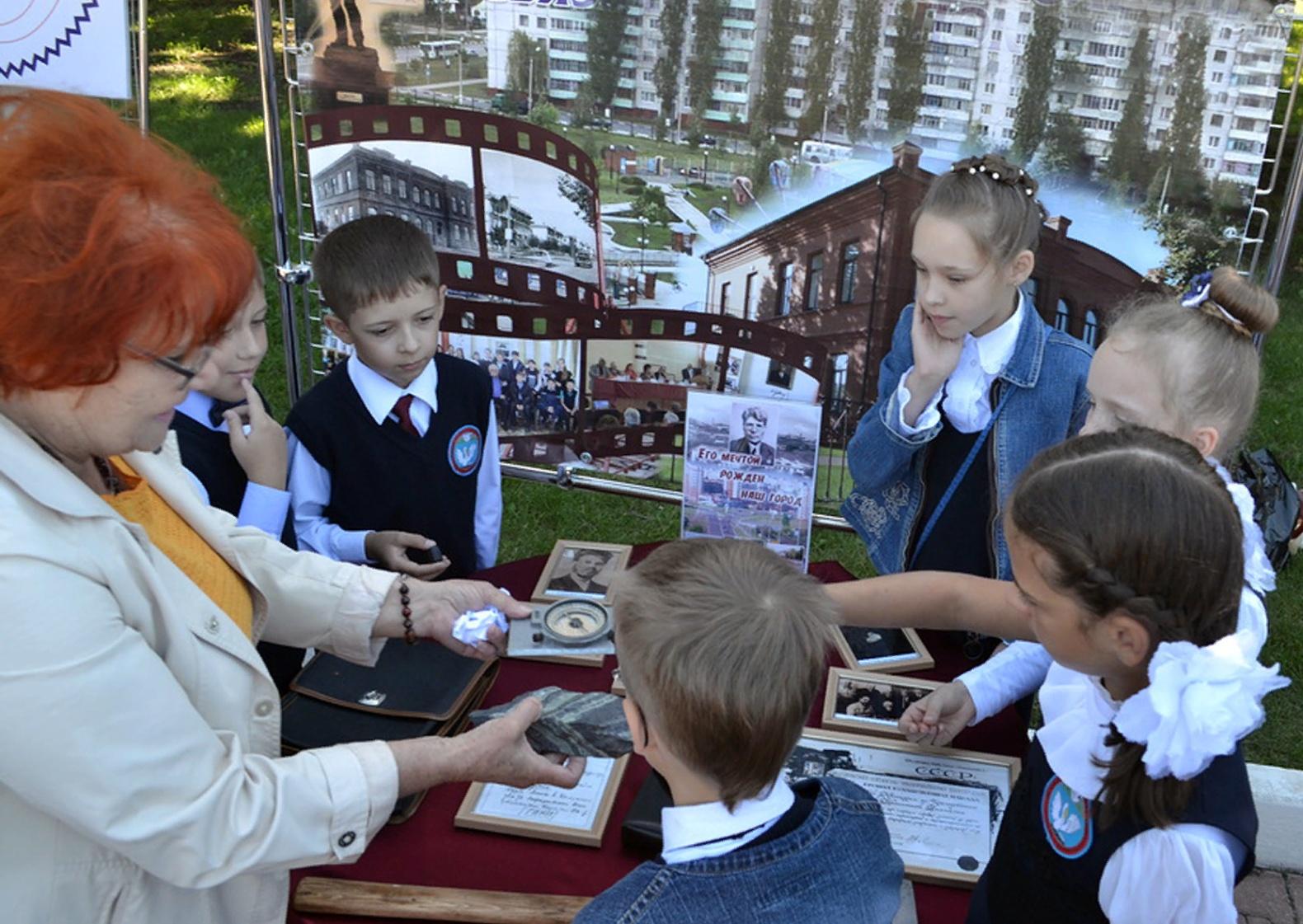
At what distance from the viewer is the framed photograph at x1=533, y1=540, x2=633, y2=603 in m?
2.40

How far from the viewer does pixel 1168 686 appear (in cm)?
122

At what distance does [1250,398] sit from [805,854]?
4.53 ft

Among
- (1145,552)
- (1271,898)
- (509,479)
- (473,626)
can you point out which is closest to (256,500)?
(473,626)

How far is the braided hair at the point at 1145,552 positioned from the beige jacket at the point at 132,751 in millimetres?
1011

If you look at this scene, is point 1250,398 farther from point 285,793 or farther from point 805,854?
point 285,793

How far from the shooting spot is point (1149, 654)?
134cm

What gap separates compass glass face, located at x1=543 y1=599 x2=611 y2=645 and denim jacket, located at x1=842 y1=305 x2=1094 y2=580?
0.82 metres

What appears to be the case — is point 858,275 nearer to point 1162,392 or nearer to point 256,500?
point 1162,392

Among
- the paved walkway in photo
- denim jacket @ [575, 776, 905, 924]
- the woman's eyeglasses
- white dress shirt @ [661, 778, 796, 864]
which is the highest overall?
the woman's eyeglasses

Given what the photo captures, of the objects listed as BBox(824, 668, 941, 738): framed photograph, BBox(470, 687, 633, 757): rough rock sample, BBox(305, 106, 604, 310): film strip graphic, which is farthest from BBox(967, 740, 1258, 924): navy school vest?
BBox(305, 106, 604, 310): film strip graphic

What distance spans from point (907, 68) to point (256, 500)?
2179 mm

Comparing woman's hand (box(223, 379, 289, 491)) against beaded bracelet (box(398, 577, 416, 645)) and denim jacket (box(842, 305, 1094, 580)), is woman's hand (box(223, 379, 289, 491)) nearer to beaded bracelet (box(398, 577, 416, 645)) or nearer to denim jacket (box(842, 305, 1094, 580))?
beaded bracelet (box(398, 577, 416, 645))

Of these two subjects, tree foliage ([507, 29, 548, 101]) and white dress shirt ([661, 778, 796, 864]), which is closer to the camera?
white dress shirt ([661, 778, 796, 864])

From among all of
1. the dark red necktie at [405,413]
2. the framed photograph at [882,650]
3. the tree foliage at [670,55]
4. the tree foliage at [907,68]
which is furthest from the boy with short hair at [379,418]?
the tree foliage at [907,68]
